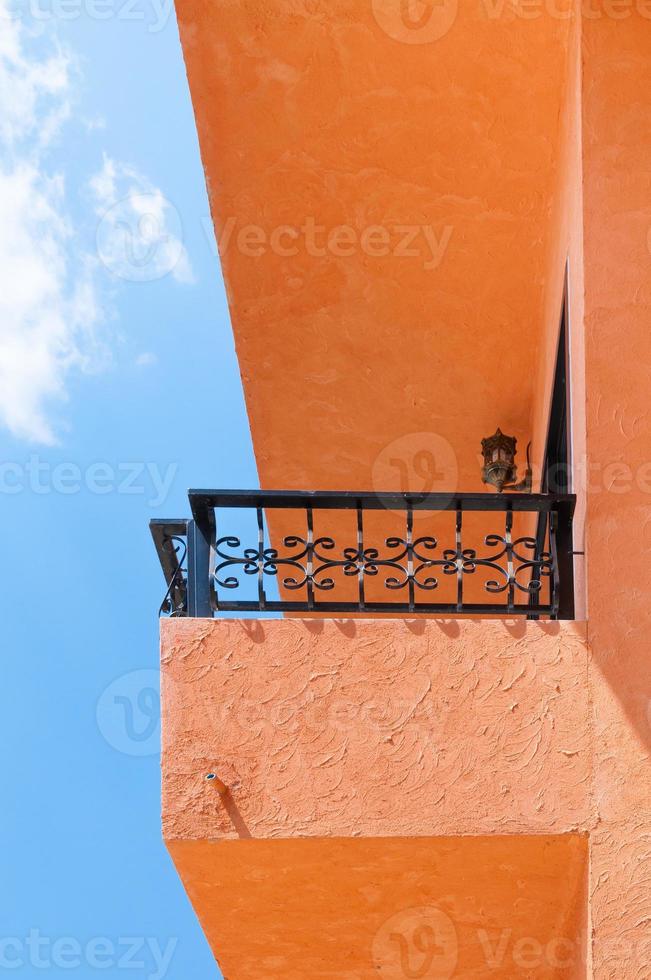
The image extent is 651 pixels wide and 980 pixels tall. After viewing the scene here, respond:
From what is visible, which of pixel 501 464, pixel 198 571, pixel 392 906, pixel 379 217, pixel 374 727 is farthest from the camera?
pixel 501 464

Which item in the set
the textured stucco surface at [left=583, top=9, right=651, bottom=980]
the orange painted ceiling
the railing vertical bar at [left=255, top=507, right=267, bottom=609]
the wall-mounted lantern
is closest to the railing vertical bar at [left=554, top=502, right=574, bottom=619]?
the textured stucco surface at [left=583, top=9, right=651, bottom=980]

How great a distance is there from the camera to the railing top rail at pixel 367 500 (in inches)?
178

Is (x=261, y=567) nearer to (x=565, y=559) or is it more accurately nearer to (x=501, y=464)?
(x=565, y=559)

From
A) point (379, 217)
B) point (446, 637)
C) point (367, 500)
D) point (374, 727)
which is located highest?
point (379, 217)

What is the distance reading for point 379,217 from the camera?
6.58 m

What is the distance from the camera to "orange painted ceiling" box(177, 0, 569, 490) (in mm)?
5651

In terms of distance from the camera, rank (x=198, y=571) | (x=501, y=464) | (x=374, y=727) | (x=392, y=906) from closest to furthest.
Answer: (x=374, y=727), (x=392, y=906), (x=198, y=571), (x=501, y=464)

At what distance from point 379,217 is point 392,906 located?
12.2 feet

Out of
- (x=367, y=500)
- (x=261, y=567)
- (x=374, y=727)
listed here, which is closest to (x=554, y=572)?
(x=367, y=500)

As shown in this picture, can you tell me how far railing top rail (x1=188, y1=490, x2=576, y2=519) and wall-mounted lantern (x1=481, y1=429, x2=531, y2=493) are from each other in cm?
318

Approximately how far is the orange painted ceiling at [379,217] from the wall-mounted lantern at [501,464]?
0.24 metres

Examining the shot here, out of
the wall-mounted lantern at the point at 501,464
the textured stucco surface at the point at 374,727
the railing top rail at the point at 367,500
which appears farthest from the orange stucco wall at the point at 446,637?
the wall-mounted lantern at the point at 501,464

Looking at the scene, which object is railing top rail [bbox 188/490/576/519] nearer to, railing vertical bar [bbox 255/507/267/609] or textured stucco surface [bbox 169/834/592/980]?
railing vertical bar [bbox 255/507/267/609]

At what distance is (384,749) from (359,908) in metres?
0.71
